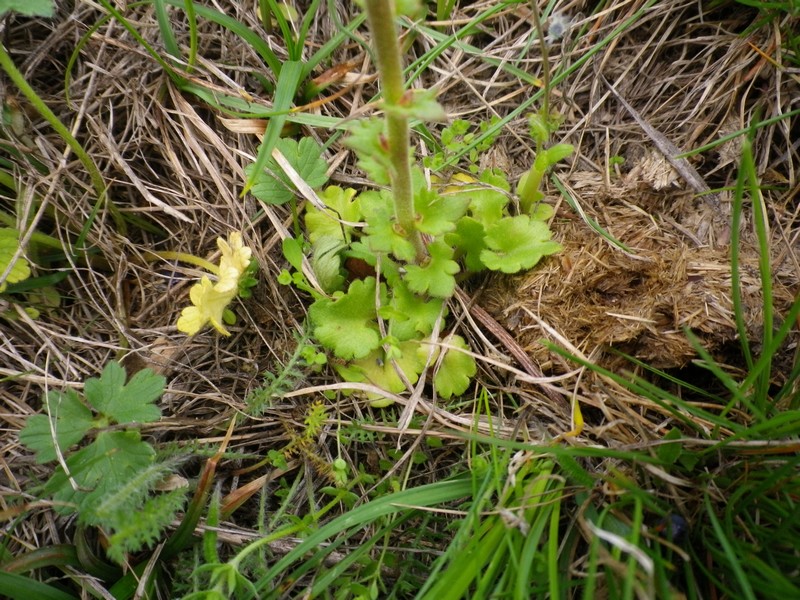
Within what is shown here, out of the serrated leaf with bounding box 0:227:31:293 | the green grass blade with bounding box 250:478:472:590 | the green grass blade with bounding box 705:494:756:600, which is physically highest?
→ the serrated leaf with bounding box 0:227:31:293

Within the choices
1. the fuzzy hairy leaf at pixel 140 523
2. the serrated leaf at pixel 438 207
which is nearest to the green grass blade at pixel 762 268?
the serrated leaf at pixel 438 207

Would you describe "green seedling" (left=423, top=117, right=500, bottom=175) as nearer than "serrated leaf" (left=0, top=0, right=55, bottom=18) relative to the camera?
No

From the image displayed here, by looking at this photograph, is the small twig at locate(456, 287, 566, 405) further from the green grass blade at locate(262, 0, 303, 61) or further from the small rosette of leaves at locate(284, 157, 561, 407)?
the green grass blade at locate(262, 0, 303, 61)

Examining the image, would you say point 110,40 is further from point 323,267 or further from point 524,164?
point 524,164

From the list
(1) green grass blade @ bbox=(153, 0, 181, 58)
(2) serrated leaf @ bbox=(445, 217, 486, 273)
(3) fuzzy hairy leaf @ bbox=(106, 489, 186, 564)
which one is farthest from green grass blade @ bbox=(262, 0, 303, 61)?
(3) fuzzy hairy leaf @ bbox=(106, 489, 186, 564)

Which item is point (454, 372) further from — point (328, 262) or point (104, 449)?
point (104, 449)

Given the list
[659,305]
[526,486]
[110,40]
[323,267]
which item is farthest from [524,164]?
[110,40]

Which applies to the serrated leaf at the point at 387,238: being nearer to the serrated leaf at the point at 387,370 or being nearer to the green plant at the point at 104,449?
the serrated leaf at the point at 387,370

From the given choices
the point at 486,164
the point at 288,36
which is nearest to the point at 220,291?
the point at 288,36

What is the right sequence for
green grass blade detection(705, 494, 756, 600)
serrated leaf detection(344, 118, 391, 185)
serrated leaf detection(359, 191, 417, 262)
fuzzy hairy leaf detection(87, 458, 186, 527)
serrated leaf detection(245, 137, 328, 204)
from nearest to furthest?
green grass blade detection(705, 494, 756, 600) < serrated leaf detection(344, 118, 391, 185) < fuzzy hairy leaf detection(87, 458, 186, 527) < serrated leaf detection(359, 191, 417, 262) < serrated leaf detection(245, 137, 328, 204)
